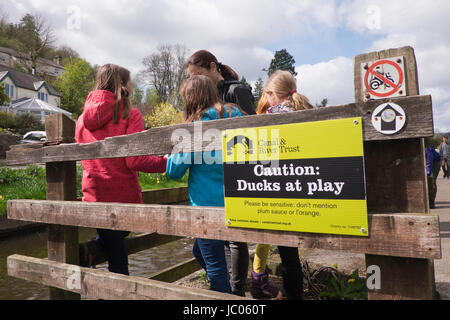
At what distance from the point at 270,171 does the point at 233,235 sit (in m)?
0.41

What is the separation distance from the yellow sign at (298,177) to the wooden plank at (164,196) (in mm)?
2025

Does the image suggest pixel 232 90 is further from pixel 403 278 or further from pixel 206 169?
pixel 403 278

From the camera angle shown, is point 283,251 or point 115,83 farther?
point 115,83

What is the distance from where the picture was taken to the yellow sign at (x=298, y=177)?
1.54 metres

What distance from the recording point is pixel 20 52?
190 feet

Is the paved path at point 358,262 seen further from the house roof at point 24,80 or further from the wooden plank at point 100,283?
the house roof at point 24,80

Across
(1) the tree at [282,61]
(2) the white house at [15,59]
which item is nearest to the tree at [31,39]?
(2) the white house at [15,59]

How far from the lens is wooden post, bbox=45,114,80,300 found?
2.79 metres

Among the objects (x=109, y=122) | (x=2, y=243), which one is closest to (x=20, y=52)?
(x=2, y=243)

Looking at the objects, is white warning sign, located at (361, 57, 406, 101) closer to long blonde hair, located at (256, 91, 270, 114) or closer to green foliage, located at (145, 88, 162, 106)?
long blonde hair, located at (256, 91, 270, 114)

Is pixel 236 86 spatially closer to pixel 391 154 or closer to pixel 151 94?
pixel 391 154

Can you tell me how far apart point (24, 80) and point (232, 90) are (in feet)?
183

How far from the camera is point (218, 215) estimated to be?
1928mm

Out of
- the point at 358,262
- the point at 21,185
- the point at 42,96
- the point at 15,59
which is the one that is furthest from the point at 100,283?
the point at 15,59
